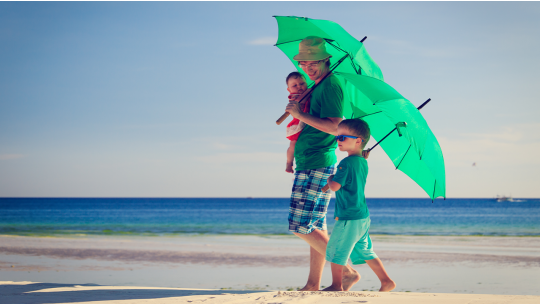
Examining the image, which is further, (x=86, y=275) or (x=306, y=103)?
(x=86, y=275)

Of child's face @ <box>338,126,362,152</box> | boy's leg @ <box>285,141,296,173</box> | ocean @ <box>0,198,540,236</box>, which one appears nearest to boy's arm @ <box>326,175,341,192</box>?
child's face @ <box>338,126,362,152</box>

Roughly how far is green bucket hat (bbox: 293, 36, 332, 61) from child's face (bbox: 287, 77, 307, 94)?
0.25 m

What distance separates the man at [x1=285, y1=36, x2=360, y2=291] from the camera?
3010 mm

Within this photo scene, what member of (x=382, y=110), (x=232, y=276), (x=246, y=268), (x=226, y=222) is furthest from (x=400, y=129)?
(x=226, y=222)

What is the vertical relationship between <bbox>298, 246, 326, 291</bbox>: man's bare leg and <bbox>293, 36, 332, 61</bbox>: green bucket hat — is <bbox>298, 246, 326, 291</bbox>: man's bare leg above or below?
below

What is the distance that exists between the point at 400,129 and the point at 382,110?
0.19m

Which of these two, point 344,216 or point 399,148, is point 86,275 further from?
point 399,148

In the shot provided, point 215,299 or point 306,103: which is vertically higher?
point 306,103

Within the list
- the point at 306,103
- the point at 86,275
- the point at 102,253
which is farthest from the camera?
the point at 102,253

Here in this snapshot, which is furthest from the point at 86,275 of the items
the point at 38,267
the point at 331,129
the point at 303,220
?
the point at 331,129

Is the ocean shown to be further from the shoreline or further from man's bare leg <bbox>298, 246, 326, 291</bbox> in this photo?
man's bare leg <bbox>298, 246, 326, 291</bbox>

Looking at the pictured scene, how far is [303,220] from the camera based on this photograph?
3.09 meters

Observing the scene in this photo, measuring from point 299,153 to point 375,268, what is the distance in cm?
104

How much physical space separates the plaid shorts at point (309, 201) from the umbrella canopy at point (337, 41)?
80cm
